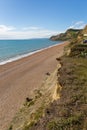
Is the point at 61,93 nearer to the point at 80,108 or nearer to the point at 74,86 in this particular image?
the point at 74,86

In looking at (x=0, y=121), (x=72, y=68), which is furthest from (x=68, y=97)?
(x=0, y=121)

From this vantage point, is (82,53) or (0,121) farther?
(82,53)

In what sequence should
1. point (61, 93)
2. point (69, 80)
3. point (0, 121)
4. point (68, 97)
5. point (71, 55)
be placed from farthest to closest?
1. point (71, 55)
2. point (0, 121)
3. point (69, 80)
4. point (61, 93)
5. point (68, 97)

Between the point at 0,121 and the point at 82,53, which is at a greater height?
the point at 82,53

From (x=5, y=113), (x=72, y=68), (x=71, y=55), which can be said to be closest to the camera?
(x=72, y=68)

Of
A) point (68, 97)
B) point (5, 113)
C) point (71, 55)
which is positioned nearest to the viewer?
point (68, 97)

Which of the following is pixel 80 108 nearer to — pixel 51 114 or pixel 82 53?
pixel 51 114

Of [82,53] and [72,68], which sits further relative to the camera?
[82,53]

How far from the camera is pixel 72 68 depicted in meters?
9.68

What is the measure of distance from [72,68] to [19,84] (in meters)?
9.76

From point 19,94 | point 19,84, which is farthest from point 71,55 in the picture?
point 19,84

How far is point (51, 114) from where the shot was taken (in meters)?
5.63

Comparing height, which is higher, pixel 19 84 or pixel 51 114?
pixel 51 114

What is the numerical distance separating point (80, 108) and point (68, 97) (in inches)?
31.9
